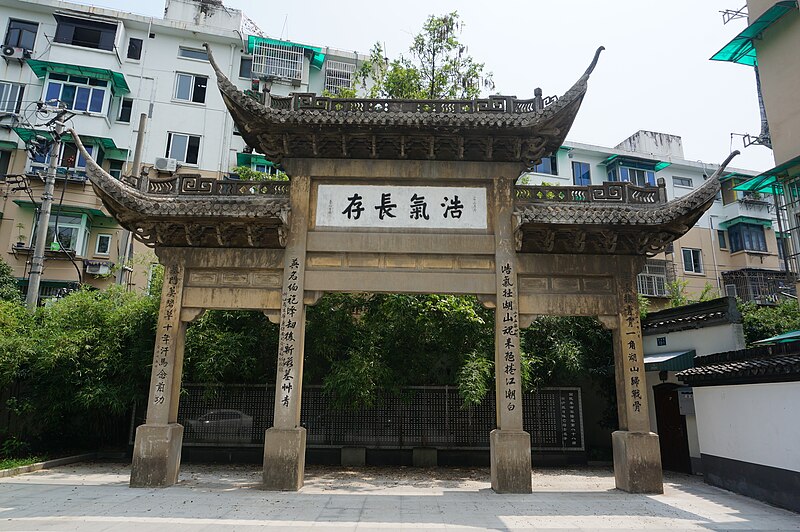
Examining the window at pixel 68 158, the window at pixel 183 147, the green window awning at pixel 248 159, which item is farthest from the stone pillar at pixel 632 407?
the window at pixel 68 158

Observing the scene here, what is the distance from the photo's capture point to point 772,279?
882 inches

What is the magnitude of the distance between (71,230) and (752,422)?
22.2m

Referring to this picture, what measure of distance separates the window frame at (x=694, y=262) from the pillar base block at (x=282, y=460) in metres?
20.8

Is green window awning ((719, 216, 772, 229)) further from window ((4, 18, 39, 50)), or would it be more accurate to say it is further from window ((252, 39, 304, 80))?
window ((4, 18, 39, 50))

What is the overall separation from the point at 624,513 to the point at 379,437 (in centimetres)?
626

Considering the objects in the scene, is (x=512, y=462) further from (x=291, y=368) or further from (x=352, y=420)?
(x=352, y=420)

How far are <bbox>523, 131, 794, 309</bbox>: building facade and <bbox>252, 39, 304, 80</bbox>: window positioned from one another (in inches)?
480

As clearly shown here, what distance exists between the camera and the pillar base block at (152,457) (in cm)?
→ 836

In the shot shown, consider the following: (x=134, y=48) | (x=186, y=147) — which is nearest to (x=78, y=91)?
(x=134, y=48)

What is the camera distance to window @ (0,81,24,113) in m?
20.3

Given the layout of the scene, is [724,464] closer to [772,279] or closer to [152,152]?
[772,279]

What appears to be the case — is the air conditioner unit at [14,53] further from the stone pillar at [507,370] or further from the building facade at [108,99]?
the stone pillar at [507,370]

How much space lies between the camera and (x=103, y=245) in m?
20.3

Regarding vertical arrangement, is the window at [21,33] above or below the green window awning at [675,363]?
above
